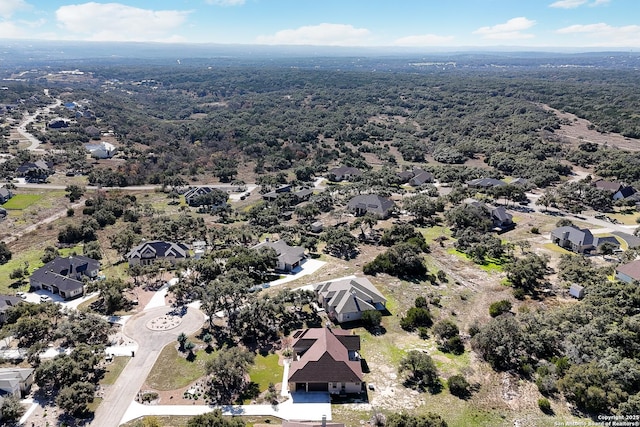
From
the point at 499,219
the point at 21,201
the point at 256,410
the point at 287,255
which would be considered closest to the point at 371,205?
the point at 499,219

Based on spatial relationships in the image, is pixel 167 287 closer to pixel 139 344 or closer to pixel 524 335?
pixel 139 344

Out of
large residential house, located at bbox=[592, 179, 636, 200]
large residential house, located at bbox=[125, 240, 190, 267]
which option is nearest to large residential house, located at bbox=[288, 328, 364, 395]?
large residential house, located at bbox=[125, 240, 190, 267]

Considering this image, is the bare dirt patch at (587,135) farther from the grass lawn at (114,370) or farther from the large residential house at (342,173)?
the grass lawn at (114,370)

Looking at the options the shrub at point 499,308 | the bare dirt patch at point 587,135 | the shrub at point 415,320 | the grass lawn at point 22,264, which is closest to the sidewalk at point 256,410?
the shrub at point 415,320

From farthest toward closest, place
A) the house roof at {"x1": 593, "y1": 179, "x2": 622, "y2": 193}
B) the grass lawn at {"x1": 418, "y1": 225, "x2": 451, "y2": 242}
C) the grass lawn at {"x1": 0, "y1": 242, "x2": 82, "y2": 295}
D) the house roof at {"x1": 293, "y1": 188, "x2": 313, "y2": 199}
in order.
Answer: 1. the house roof at {"x1": 293, "y1": 188, "x2": 313, "y2": 199}
2. the house roof at {"x1": 593, "y1": 179, "x2": 622, "y2": 193}
3. the grass lawn at {"x1": 418, "y1": 225, "x2": 451, "y2": 242}
4. the grass lawn at {"x1": 0, "y1": 242, "x2": 82, "y2": 295}

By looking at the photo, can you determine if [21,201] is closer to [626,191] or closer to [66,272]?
[66,272]

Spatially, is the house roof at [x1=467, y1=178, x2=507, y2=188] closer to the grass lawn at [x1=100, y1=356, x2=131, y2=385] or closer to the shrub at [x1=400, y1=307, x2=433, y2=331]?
the shrub at [x1=400, y1=307, x2=433, y2=331]
